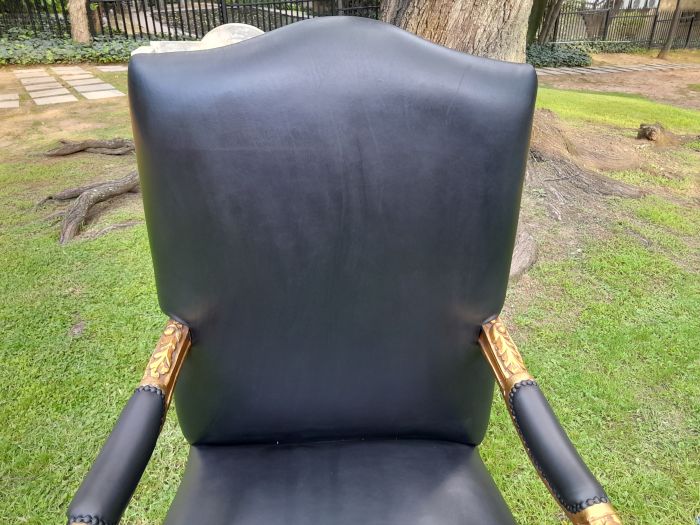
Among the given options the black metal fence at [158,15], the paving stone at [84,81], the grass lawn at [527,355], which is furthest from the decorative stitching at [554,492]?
the black metal fence at [158,15]

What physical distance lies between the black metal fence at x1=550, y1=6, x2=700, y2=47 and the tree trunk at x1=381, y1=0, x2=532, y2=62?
1261cm

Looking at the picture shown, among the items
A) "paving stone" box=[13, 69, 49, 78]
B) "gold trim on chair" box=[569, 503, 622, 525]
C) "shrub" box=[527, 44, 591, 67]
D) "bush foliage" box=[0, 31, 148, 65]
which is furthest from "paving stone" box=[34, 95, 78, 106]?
"shrub" box=[527, 44, 591, 67]

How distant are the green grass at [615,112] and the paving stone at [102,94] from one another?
4992 millimetres

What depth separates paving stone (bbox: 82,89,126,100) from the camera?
6043 mm

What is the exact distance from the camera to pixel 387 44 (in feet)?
2.75

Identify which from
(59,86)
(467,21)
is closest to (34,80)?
(59,86)

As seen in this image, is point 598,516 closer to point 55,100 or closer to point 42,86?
point 55,100

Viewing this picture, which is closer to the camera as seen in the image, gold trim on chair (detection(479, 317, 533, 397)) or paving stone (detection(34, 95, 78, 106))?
gold trim on chair (detection(479, 317, 533, 397))

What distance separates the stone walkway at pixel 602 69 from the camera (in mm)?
9695

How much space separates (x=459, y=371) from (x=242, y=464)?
0.45 metres

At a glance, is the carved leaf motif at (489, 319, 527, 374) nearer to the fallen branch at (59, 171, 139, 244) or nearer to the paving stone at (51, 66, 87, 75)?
the fallen branch at (59, 171, 139, 244)

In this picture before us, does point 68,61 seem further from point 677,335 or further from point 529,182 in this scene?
point 677,335

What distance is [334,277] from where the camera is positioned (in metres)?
0.93

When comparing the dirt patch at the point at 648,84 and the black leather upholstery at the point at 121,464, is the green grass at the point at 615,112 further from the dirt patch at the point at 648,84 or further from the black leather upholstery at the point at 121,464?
the black leather upholstery at the point at 121,464
